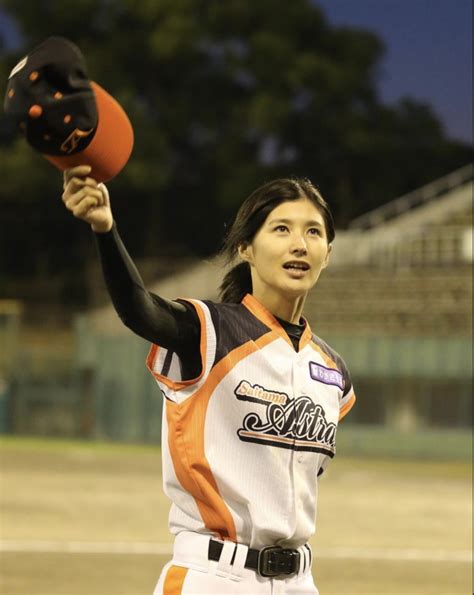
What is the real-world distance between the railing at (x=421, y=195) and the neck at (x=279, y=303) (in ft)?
128

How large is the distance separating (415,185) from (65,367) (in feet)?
65.9

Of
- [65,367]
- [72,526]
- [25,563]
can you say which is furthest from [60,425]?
[25,563]

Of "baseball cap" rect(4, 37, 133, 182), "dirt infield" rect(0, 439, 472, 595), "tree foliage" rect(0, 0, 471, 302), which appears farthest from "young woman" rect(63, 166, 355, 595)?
"tree foliage" rect(0, 0, 471, 302)

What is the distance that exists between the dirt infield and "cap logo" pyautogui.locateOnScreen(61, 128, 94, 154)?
23.0 feet

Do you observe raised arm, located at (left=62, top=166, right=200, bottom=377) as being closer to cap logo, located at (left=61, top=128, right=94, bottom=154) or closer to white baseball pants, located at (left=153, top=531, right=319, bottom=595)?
cap logo, located at (left=61, top=128, right=94, bottom=154)

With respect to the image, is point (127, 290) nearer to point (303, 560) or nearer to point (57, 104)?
point (57, 104)

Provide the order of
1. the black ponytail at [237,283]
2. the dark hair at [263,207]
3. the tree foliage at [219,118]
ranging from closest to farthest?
the dark hair at [263,207] → the black ponytail at [237,283] → the tree foliage at [219,118]

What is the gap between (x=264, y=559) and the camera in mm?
3932

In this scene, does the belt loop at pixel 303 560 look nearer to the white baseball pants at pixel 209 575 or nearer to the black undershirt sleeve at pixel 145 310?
the white baseball pants at pixel 209 575

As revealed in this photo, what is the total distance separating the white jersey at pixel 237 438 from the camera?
3904mm

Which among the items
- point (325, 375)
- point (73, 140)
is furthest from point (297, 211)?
point (73, 140)

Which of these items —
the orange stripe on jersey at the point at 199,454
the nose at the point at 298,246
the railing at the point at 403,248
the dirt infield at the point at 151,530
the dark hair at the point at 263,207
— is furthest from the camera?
the railing at the point at 403,248

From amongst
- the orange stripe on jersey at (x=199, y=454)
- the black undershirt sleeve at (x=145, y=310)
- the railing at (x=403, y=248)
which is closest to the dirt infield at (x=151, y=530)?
the orange stripe on jersey at (x=199, y=454)

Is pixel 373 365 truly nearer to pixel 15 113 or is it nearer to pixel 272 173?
pixel 272 173
